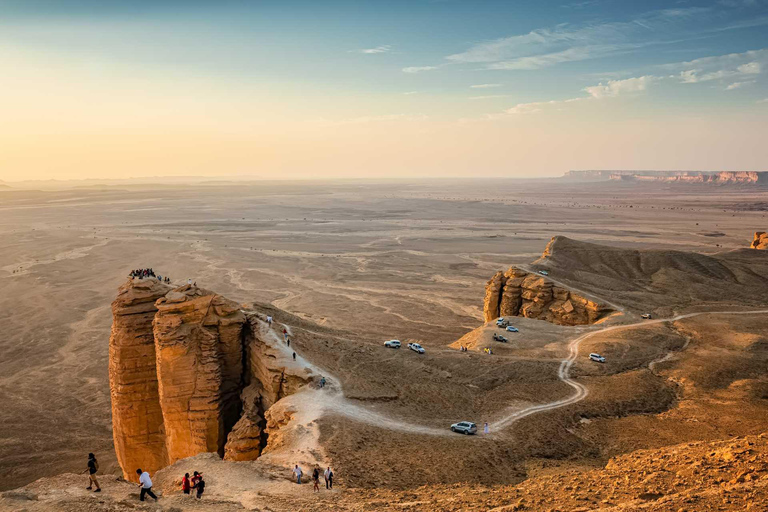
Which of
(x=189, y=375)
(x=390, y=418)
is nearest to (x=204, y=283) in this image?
(x=189, y=375)

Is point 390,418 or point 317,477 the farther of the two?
point 390,418

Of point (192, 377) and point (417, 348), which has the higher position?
point (192, 377)

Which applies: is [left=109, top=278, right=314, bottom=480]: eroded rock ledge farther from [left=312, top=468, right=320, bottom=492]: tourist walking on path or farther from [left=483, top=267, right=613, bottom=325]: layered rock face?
[left=483, top=267, right=613, bottom=325]: layered rock face

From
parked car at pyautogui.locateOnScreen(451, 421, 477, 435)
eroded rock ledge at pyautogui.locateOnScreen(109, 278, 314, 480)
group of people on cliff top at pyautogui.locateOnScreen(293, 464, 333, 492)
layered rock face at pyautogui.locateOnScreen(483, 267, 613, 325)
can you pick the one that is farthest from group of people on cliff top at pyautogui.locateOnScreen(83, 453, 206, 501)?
layered rock face at pyautogui.locateOnScreen(483, 267, 613, 325)

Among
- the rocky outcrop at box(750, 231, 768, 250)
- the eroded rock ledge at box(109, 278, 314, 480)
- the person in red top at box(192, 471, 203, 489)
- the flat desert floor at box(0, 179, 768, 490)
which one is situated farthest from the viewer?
the rocky outcrop at box(750, 231, 768, 250)

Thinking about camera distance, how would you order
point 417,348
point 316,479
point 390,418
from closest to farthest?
1. point 316,479
2. point 390,418
3. point 417,348

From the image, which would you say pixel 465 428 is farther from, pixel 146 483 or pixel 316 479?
pixel 146 483
